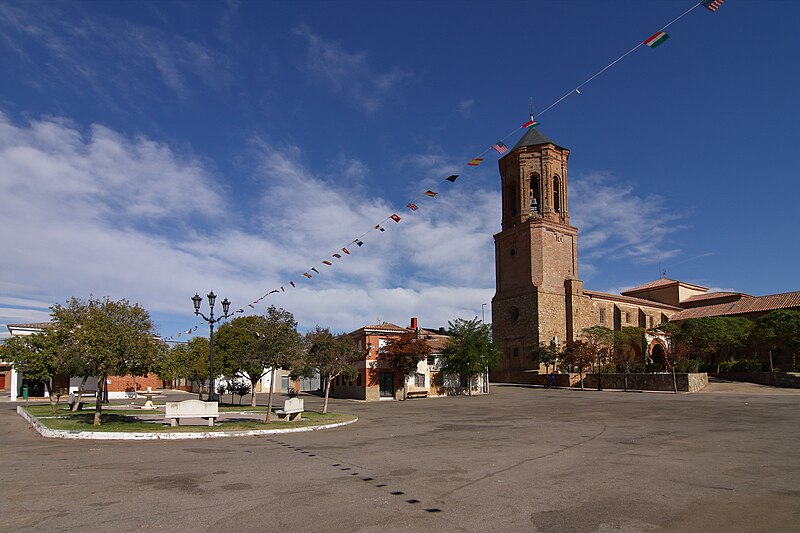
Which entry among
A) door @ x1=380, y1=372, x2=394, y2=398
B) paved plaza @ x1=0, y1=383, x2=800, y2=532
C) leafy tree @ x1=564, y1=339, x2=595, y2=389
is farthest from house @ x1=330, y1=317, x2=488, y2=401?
Answer: paved plaza @ x1=0, y1=383, x2=800, y2=532

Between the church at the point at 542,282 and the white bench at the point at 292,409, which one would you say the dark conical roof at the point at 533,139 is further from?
the white bench at the point at 292,409

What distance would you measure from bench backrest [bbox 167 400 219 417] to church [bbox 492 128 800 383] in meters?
42.8

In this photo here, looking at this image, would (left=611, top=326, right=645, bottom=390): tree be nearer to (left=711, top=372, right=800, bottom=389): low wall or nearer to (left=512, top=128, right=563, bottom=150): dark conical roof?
(left=711, top=372, right=800, bottom=389): low wall

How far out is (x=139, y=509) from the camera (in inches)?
291

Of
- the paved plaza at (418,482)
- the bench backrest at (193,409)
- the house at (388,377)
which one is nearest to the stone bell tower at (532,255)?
the house at (388,377)

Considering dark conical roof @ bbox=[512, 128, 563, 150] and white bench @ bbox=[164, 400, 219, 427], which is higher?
dark conical roof @ bbox=[512, 128, 563, 150]

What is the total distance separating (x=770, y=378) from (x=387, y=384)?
93.1 feet

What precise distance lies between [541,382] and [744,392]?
19.5 m

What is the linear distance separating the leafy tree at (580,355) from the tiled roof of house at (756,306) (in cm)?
2259

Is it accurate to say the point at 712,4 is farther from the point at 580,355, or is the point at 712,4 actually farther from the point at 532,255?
the point at 532,255

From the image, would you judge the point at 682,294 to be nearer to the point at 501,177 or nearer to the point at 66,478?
the point at 501,177

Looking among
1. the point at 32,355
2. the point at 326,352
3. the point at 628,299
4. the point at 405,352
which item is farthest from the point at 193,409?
the point at 628,299

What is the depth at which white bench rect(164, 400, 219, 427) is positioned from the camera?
18.3m

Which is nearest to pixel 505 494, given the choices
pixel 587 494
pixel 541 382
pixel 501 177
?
pixel 587 494
